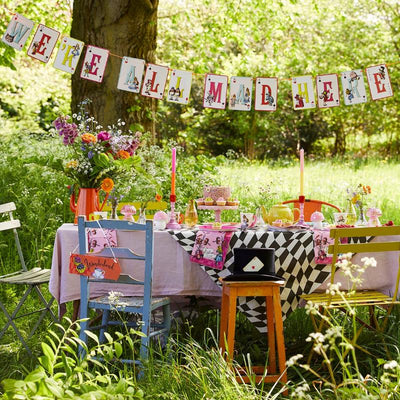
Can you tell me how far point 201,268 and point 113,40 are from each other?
343 cm

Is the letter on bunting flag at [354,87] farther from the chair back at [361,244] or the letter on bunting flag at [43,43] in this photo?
the letter on bunting flag at [43,43]

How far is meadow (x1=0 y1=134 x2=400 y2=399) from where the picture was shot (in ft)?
8.84

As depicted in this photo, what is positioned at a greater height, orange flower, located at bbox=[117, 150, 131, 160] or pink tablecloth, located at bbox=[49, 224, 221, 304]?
orange flower, located at bbox=[117, 150, 131, 160]

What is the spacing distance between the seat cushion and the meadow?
0.36 meters

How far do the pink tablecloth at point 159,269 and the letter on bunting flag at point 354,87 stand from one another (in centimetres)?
201

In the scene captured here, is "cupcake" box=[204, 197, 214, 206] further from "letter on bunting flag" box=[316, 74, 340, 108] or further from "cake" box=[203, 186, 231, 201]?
"letter on bunting flag" box=[316, 74, 340, 108]

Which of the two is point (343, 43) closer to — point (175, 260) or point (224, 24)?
point (224, 24)

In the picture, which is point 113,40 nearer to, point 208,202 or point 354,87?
point 354,87

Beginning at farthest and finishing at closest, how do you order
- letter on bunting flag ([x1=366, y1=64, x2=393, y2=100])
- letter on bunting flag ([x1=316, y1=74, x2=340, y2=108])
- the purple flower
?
1. letter on bunting flag ([x1=316, y1=74, x2=340, y2=108])
2. letter on bunting flag ([x1=366, y1=64, x2=393, y2=100])
3. the purple flower

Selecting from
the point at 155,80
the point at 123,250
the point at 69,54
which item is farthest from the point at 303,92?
the point at 123,250

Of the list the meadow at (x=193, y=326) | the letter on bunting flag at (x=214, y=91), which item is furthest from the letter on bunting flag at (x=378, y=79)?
the letter on bunting flag at (x=214, y=91)

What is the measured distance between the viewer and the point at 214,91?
5367mm

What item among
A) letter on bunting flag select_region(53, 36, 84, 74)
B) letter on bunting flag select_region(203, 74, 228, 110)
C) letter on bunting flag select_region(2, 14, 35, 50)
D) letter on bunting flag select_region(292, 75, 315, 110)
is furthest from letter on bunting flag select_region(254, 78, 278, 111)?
letter on bunting flag select_region(2, 14, 35, 50)

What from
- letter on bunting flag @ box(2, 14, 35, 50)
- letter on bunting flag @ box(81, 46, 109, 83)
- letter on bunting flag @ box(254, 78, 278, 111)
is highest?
letter on bunting flag @ box(2, 14, 35, 50)
